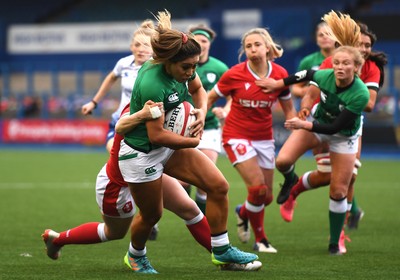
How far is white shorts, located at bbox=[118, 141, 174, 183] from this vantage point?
21.1 ft

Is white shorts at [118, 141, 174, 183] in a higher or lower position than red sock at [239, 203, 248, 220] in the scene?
higher

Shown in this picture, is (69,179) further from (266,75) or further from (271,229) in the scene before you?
(266,75)

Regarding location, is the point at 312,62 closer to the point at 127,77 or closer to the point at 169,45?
the point at 127,77

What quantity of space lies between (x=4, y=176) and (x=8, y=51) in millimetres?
18849

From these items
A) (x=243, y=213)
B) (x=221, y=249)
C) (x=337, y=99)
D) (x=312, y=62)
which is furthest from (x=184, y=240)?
(x=312, y=62)

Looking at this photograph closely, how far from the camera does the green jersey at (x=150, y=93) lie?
626 cm

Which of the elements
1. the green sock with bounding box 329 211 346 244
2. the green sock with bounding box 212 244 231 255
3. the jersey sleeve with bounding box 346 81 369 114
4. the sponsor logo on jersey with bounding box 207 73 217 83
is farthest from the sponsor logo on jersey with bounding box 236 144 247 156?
the green sock with bounding box 212 244 231 255

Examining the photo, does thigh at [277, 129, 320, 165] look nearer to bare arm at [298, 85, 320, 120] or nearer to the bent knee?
the bent knee

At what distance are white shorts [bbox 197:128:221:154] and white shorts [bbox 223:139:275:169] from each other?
75cm

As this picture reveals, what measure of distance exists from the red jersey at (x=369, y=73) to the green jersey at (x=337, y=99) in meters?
0.48

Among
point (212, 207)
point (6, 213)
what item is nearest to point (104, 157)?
point (6, 213)

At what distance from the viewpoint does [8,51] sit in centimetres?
3556

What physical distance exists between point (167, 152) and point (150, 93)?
0.53 metres

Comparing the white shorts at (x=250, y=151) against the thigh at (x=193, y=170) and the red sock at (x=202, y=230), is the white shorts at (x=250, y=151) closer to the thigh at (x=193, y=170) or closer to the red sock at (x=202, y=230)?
the red sock at (x=202, y=230)
